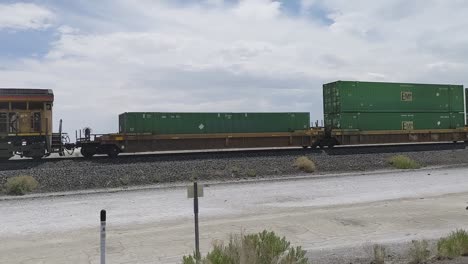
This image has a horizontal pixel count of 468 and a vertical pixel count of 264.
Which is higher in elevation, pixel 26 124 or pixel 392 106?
pixel 392 106

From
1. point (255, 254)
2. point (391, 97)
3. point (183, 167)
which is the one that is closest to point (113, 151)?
point (183, 167)

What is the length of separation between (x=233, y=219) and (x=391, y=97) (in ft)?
81.1

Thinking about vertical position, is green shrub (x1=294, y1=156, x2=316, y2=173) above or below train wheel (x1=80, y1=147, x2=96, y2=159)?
below

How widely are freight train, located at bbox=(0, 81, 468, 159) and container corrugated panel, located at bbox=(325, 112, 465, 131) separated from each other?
0.07 m

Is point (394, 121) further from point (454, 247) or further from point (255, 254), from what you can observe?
point (255, 254)

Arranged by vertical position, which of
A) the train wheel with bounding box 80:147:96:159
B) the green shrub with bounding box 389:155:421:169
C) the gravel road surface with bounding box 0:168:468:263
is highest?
the train wheel with bounding box 80:147:96:159

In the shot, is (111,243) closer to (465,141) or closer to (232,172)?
(232,172)

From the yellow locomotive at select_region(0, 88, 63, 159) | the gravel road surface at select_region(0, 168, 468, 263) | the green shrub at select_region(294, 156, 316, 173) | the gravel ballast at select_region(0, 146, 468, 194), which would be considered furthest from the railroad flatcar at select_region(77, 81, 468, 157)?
the gravel road surface at select_region(0, 168, 468, 263)

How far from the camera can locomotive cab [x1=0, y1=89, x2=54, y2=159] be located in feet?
76.4

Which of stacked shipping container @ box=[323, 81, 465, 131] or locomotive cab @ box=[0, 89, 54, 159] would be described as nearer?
locomotive cab @ box=[0, 89, 54, 159]

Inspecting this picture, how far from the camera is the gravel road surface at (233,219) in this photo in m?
9.42

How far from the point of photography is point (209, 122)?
28500 mm

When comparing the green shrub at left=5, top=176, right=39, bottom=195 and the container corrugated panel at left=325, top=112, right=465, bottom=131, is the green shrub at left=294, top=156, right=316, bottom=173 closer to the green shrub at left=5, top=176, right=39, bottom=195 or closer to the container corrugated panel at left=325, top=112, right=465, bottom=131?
the container corrugated panel at left=325, top=112, right=465, bottom=131

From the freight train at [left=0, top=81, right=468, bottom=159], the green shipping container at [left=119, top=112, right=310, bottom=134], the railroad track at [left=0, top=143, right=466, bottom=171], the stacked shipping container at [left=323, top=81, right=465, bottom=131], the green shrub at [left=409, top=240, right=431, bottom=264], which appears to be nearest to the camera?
the green shrub at [left=409, top=240, right=431, bottom=264]
